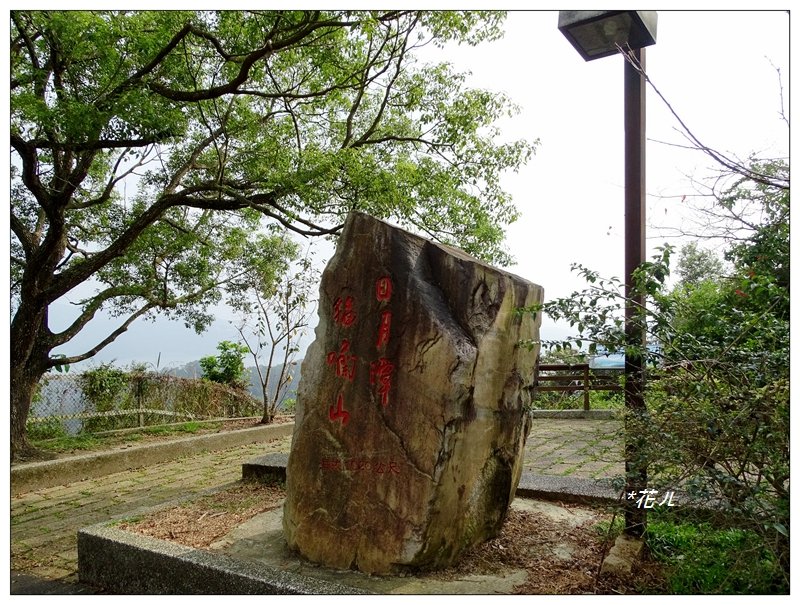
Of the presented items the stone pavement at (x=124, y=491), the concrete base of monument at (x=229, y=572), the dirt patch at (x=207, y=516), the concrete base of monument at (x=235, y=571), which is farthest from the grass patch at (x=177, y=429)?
the concrete base of monument at (x=229, y=572)

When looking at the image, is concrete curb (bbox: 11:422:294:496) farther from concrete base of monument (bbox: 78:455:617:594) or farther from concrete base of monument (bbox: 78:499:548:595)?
concrete base of monument (bbox: 78:499:548:595)

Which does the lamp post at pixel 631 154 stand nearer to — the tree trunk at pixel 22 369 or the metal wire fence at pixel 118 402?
the tree trunk at pixel 22 369

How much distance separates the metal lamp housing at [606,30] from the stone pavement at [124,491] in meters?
2.37

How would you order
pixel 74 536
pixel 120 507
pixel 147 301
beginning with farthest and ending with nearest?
pixel 147 301 < pixel 120 507 < pixel 74 536

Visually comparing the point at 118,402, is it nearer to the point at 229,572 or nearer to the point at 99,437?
the point at 99,437

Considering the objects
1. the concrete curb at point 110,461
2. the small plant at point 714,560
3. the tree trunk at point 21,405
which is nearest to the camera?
the small plant at point 714,560

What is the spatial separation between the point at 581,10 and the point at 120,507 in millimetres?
5833

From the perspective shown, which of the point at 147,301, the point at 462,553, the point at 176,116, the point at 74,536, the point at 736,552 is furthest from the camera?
the point at 147,301

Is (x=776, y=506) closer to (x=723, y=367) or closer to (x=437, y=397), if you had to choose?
(x=723, y=367)

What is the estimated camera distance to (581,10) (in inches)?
144

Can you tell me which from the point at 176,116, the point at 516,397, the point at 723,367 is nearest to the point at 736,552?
the point at 723,367

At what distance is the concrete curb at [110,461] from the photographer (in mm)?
6715

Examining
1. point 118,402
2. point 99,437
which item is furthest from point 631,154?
point 118,402

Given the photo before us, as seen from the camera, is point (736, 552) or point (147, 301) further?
point (147, 301)
